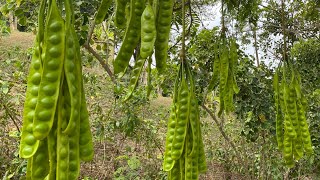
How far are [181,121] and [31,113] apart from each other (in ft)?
2.08

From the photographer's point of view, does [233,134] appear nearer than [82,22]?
No

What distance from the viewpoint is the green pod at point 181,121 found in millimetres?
1262

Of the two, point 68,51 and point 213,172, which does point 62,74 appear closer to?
point 68,51

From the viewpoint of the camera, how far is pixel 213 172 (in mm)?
6602

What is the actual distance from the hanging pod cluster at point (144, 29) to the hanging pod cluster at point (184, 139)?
0.23m

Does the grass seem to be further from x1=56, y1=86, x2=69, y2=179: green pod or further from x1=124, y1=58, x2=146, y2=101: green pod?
x1=56, y1=86, x2=69, y2=179: green pod

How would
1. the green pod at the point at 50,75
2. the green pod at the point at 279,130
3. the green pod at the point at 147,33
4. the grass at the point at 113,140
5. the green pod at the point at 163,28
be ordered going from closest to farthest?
the green pod at the point at 50,75, the green pod at the point at 147,33, the green pod at the point at 163,28, the green pod at the point at 279,130, the grass at the point at 113,140

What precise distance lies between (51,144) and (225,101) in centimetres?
161

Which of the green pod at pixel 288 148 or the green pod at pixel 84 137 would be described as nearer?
the green pod at pixel 84 137

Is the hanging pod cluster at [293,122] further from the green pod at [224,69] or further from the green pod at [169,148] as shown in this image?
the green pod at [169,148]

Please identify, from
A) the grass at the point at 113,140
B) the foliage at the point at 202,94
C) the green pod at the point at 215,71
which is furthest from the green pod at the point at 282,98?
the grass at the point at 113,140

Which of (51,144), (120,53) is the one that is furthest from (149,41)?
(51,144)

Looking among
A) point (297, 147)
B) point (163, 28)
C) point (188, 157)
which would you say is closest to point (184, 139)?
point (188, 157)

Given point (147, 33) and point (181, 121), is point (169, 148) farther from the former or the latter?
point (147, 33)
